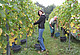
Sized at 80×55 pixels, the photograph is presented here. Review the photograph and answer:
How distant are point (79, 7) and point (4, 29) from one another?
322 centimetres

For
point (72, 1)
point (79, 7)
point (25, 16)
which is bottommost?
point (25, 16)

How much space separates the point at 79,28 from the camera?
3490mm

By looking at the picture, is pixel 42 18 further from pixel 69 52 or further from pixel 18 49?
pixel 69 52

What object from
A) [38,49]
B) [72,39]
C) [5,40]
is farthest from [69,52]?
[5,40]

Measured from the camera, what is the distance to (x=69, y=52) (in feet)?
12.0

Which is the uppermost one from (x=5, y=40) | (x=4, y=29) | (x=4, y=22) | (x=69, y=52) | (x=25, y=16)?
(x=25, y=16)

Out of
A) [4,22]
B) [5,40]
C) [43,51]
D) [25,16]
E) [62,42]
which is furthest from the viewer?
[62,42]

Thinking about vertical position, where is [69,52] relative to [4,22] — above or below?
below

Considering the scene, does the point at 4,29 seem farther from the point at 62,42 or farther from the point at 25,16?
the point at 62,42

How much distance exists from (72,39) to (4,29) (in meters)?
4.59

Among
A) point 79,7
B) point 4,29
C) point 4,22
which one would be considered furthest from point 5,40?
point 79,7

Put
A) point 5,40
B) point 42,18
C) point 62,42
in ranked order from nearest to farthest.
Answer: point 5,40 → point 42,18 → point 62,42

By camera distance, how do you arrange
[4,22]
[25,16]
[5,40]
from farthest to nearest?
[25,16], [5,40], [4,22]

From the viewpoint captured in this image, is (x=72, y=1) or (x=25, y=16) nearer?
(x=25, y=16)
